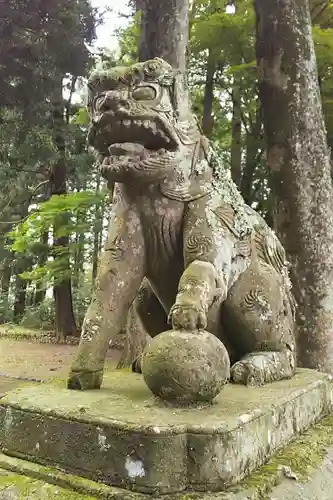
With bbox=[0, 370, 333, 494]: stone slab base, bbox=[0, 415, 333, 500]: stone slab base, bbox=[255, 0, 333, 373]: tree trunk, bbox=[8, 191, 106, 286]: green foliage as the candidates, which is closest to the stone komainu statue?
bbox=[0, 370, 333, 494]: stone slab base

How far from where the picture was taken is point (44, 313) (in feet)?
52.5

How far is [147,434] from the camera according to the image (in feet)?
4.59

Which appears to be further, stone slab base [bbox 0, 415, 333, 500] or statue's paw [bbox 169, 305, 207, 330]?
statue's paw [bbox 169, 305, 207, 330]

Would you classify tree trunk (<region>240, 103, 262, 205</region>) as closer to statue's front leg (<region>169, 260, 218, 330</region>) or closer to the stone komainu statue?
the stone komainu statue

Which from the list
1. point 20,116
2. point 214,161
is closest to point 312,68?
point 214,161

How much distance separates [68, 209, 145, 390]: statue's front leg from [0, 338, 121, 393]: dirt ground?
18.9 feet

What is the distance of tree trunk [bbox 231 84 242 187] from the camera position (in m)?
10.7

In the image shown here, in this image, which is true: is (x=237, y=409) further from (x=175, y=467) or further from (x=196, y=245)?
(x=196, y=245)

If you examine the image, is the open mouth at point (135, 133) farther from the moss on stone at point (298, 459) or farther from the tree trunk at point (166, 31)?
the tree trunk at point (166, 31)

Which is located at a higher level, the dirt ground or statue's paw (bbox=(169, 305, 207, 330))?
statue's paw (bbox=(169, 305, 207, 330))

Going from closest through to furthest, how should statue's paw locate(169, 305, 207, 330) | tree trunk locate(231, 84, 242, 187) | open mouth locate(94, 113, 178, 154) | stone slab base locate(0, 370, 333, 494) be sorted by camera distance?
1. stone slab base locate(0, 370, 333, 494)
2. statue's paw locate(169, 305, 207, 330)
3. open mouth locate(94, 113, 178, 154)
4. tree trunk locate(231, 84, 242, 187)

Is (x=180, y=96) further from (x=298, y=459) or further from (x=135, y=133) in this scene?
(x=298, y=459)

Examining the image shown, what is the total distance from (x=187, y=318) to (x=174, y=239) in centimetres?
43

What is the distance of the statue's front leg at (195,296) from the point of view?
5.52 feet
